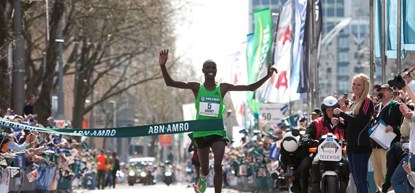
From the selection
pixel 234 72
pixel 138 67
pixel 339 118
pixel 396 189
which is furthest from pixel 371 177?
pixel 138 67

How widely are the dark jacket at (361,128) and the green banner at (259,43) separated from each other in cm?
1867

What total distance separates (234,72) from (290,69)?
12.1 m

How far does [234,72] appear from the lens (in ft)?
140

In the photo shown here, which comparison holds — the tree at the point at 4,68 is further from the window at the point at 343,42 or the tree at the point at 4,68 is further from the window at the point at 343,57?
the window at the point at 343,57

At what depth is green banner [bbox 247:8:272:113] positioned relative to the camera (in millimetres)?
34688

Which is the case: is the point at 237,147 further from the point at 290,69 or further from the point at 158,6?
the point at 290,69

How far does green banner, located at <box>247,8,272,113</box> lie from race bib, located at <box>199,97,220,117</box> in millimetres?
17195

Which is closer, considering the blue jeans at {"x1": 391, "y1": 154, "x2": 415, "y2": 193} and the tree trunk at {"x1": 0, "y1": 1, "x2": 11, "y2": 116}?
the blue jeans at {"x1": 391, "y1": 154, "x2": 415, "y2": 193}

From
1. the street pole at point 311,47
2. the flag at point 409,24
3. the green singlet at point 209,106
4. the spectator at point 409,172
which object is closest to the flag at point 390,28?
the flag at point 409,24

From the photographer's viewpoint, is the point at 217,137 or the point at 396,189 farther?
the point at 217,137

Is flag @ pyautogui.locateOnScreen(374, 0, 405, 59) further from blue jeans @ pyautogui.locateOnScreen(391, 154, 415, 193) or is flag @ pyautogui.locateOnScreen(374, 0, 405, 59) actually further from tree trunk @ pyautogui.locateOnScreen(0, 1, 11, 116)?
tree trunk @ pyautogui.locateOnScreen(0, 1, 11, 116)

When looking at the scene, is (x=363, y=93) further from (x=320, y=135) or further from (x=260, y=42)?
(x=260, y=42)

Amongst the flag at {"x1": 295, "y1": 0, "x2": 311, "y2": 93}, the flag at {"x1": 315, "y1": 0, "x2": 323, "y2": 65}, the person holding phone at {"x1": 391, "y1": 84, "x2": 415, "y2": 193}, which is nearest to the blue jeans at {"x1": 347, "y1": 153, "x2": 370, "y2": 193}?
the person holding phone at {"x1": 391, "y1": 84, "x2": 415, "y2": 193}

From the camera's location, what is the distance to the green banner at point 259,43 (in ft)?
114
